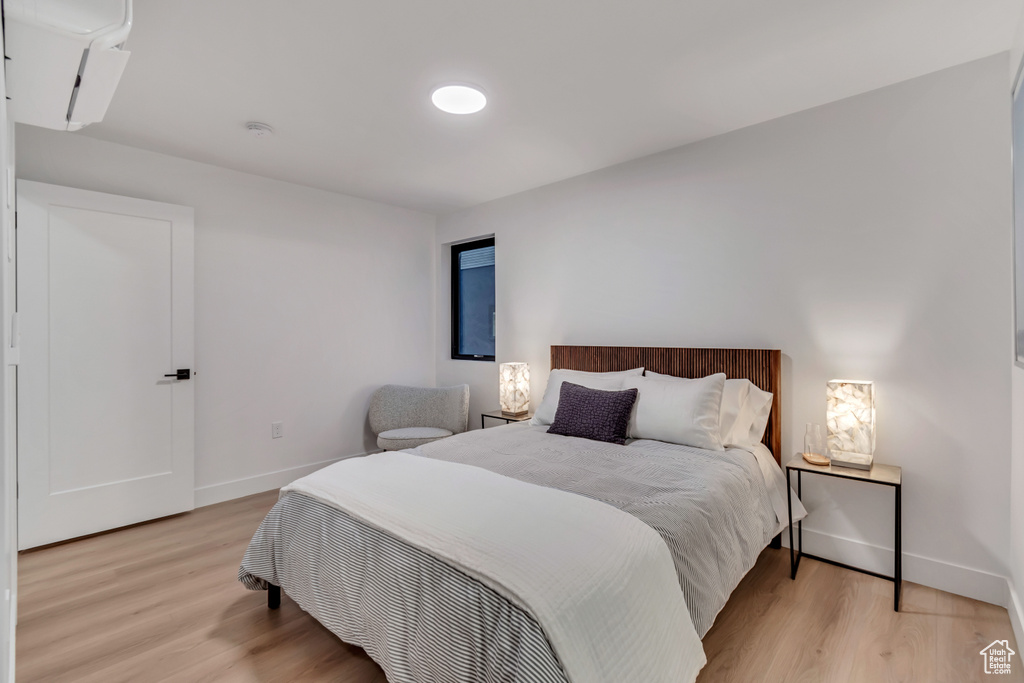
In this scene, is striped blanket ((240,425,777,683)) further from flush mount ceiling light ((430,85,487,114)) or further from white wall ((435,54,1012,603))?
flush mount ceiling light ((430,85,487,114))

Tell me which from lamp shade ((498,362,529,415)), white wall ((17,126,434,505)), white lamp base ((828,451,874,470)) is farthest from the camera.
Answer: lamp shade ((498,362,529,415))

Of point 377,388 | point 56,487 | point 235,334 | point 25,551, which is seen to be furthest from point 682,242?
point 25,551

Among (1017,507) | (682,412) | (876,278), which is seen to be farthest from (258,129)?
(1017,507)

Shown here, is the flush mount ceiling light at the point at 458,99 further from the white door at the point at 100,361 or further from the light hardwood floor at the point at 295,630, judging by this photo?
the light hardwood floor at the point at 295,630

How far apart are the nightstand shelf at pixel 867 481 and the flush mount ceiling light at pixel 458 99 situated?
7.88 feet

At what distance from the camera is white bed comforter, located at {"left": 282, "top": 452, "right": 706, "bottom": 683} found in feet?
4.30

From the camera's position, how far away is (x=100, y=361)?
306 cm

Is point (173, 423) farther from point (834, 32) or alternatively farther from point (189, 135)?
point (834, 32)

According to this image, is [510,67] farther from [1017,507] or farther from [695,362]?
[1017,507]

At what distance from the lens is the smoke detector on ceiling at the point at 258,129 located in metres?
2.85

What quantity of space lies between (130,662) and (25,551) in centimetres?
157

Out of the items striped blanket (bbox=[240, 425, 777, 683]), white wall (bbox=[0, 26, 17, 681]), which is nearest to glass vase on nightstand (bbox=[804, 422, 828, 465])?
striped blanket (bbox=[240, 425, 777, 683])

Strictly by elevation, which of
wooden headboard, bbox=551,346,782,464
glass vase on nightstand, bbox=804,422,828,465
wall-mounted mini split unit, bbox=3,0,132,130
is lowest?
glass vase on nightstand, bbox=804,422,828,465

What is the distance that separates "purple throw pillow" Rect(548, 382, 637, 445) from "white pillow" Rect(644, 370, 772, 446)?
50 cm
